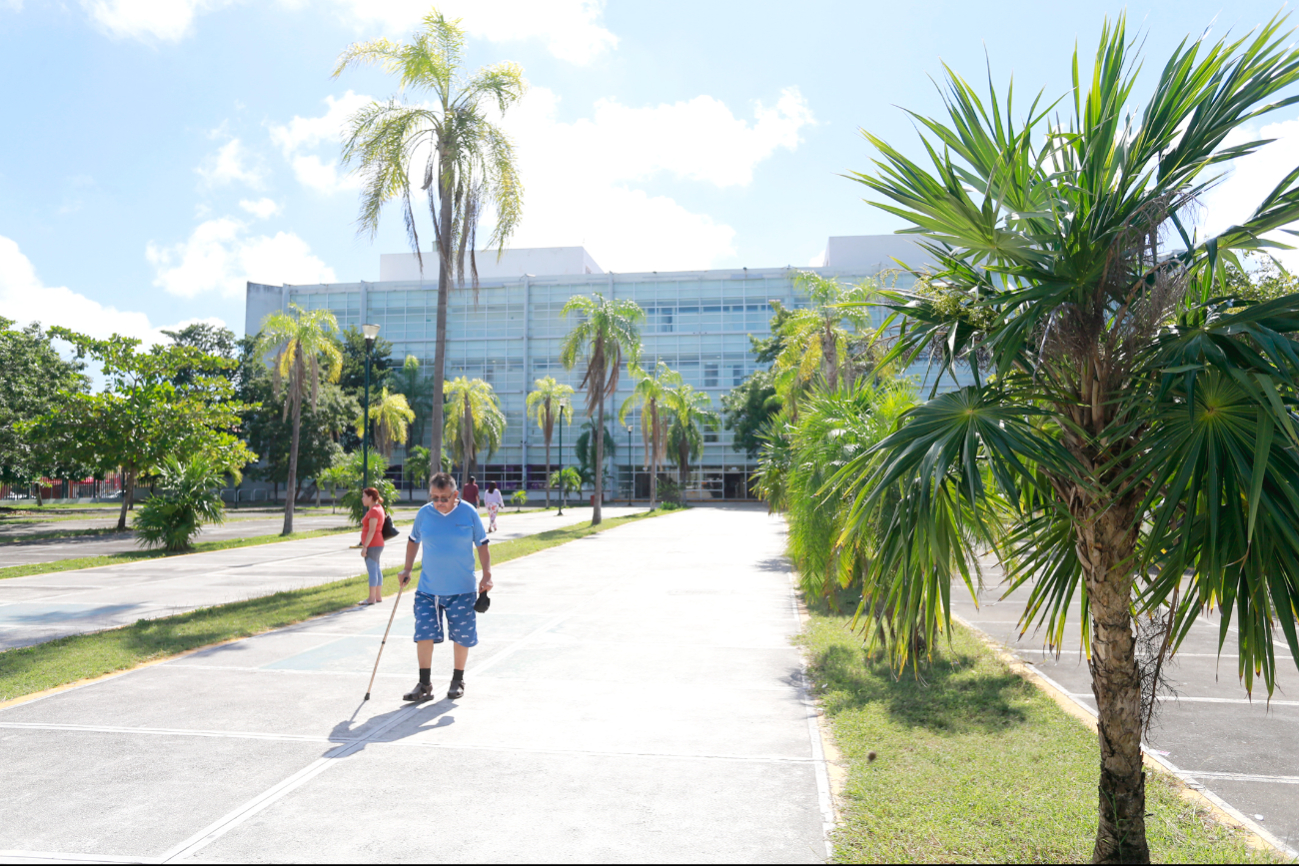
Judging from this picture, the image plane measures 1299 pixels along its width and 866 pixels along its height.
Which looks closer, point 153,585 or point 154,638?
point 154,638

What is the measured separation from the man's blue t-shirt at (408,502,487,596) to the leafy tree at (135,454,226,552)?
646 inches

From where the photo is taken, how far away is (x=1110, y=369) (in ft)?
12.7

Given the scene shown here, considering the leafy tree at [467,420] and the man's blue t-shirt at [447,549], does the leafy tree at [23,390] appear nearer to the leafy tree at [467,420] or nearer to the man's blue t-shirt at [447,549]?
the leafy tree at [467,420]

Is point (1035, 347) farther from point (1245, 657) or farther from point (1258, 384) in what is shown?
point (1245, 657)

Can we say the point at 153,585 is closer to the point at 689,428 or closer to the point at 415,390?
the point at 689,428

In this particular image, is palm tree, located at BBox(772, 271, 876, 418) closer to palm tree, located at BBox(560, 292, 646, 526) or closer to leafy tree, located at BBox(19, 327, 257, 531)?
palm tree, located at BBox(560, 292, 646, 526)

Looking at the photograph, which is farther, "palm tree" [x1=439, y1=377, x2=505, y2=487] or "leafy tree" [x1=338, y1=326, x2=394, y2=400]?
"leafy tree" [x1=338, y1=326, x2=394, y2=400]

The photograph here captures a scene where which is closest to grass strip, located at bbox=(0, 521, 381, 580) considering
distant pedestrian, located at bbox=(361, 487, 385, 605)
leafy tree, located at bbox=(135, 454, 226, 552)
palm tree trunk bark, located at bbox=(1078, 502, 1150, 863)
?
leafy tree, located at bbox=(135, 454, 226, 552)

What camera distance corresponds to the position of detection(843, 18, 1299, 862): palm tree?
10.7 feet

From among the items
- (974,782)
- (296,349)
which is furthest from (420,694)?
(296,349)

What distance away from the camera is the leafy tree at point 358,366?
6844 centimetres

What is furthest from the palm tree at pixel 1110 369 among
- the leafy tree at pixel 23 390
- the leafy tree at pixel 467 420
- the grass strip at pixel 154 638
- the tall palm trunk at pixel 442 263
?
the leafy tree at pixel 467 420

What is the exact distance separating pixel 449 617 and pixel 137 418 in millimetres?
23771

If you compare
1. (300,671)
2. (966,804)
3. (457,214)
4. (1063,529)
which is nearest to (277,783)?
(300,671)
